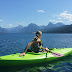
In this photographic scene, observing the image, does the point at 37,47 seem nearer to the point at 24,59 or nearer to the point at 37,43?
the point at 37,43

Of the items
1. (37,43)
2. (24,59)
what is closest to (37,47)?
(37,43)

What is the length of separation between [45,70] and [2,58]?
3.11 meters

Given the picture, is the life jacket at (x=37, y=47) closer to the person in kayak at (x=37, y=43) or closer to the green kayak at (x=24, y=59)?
the person in kayak at (x=37, y=43)

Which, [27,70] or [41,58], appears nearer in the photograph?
[27,70]

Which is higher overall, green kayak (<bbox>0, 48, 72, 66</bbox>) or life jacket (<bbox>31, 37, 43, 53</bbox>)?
life jacket (<bbox>31, 37, 43, 53</bbox>)

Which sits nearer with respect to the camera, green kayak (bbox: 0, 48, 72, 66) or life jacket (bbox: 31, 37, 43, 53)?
green kayak (bbox: 0, 48, 72, 66)

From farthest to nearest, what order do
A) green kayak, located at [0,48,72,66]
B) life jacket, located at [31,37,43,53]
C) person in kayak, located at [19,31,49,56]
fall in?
1. life jacket, located at [31,37,43,53]
2. person in kayak, located at [19,31,49,56]
3. green kayak, located at [0,48,72,66]

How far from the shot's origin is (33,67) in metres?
7.83

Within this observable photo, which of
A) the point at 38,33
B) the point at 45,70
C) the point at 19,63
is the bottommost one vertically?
the point at 45,70

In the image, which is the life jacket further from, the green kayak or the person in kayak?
the green kayak

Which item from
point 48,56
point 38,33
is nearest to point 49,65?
point 48,56

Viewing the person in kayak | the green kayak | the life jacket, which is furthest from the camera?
the life jacket

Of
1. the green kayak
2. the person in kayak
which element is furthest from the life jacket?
the green kayak

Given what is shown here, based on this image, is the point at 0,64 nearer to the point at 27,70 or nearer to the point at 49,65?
the point at 27,70
